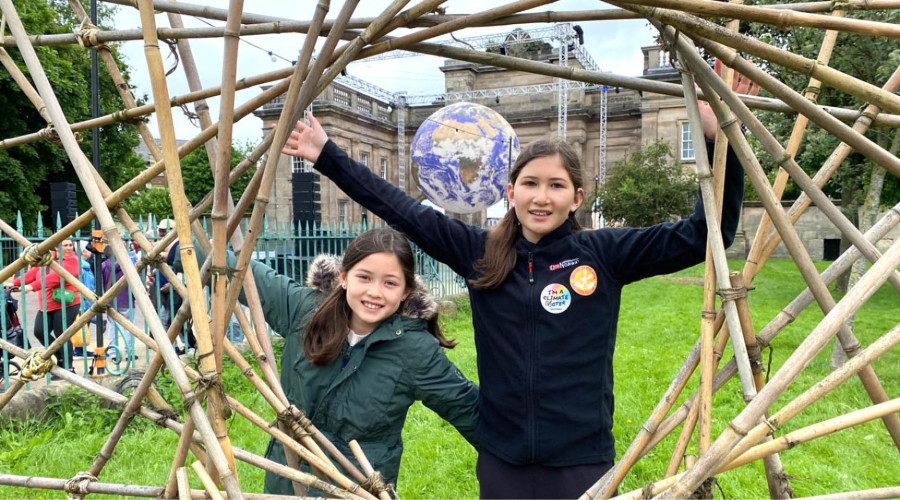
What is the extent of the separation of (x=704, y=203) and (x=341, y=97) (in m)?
23.9

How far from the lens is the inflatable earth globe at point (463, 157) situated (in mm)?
9820

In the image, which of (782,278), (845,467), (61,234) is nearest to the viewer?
(61,234)

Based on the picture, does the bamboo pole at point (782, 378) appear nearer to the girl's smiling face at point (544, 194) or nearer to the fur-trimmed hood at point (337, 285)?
the girl's smiling face at point (544, 194)

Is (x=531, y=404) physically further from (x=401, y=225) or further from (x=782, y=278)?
(x=782, y=278)

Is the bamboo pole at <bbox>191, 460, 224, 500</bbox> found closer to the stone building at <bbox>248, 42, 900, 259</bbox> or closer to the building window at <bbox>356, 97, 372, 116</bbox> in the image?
the stone building at <bbox>248, 42, 900, 259</bbox>

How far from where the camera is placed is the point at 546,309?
5.82ft

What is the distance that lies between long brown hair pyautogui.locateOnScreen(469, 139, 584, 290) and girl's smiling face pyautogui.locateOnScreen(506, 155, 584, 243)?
3cm

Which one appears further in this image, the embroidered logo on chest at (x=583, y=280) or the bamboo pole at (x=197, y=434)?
the embroidered logo on chest at (x=583, y=280)

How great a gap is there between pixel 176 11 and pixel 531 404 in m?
1.38

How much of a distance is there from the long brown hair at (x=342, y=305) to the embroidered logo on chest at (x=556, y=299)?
45 cm

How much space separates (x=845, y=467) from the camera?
3771 millimetres

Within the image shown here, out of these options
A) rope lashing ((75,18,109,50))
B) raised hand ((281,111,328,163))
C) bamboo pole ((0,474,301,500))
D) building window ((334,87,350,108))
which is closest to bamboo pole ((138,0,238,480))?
bamboo pole ((0,474,301,500))

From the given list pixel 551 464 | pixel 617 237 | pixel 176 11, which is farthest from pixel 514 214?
pixel 176 11

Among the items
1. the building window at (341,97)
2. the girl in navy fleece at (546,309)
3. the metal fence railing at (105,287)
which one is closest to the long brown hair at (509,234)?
the girl in navy fleece at (546,309)
